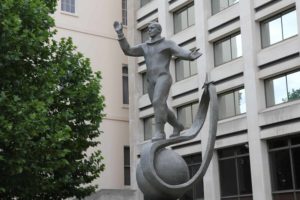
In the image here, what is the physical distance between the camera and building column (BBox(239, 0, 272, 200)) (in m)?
28.4

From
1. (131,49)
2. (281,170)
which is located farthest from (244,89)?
(131,49)

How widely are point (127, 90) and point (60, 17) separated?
23.2 feet

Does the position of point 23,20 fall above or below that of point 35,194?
above

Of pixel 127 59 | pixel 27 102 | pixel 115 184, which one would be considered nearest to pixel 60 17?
pixel 127 59

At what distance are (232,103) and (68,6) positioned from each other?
13.9m

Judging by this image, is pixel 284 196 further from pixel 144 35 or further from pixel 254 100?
pixel 144 35

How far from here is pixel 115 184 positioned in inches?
1490

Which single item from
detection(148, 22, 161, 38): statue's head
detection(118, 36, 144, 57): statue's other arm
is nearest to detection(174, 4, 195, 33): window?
detection(118, 36, 144, 57): statue's other arm

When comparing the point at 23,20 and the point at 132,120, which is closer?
the point at 23,20

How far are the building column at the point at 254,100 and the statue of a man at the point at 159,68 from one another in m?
17.2

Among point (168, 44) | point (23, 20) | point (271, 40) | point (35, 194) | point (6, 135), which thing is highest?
point (271, 40)

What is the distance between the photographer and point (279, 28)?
1155 inches

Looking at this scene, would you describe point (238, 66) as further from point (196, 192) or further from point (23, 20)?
point (23, 20)

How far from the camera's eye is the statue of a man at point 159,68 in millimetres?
11734
